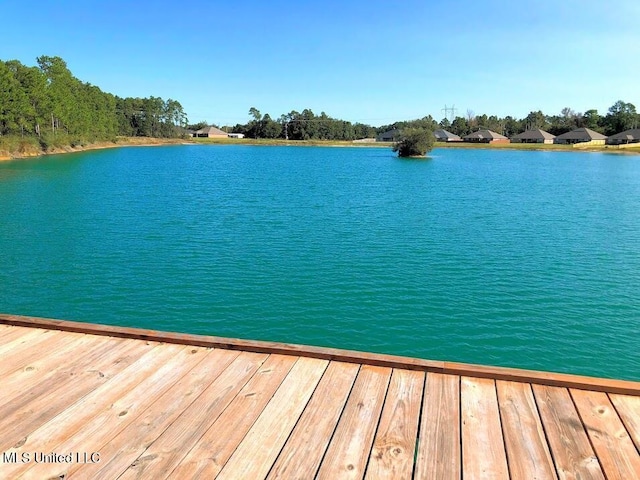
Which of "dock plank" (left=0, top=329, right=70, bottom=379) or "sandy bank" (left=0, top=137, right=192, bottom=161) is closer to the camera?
"dock plank" (left=0, top=329, right=70, bottom=379)

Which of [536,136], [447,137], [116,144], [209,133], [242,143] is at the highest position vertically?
[209,133]

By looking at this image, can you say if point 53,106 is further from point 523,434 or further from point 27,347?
point 523,434

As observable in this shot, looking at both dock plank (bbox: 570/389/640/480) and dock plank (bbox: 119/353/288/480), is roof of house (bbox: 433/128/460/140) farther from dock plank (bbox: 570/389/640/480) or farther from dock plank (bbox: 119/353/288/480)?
dock plank (bbox: 119/353/288/480)

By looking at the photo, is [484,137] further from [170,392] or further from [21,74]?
[170,392]

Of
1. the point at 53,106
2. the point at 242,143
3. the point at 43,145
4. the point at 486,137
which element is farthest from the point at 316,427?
the point at 486,137

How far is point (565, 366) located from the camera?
8.33m

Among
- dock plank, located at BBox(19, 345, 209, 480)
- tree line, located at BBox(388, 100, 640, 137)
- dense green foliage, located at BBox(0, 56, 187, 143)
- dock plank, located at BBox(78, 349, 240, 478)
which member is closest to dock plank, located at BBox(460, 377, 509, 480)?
dock plank, located at BBox(78, 349, 240, 478)

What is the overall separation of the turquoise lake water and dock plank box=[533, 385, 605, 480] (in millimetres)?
5350

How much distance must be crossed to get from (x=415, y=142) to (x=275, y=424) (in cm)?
7402

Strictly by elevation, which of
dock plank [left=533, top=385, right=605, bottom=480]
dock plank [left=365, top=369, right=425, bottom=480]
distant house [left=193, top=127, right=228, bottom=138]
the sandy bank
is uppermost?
distant house [left=193, top=127, right=228, bottom=138]

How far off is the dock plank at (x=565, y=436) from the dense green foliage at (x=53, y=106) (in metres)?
70.3

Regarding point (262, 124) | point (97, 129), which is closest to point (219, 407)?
point (97, 129)

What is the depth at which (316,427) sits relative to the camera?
2.97 meters

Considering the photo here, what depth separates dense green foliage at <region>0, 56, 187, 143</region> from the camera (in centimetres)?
5997
